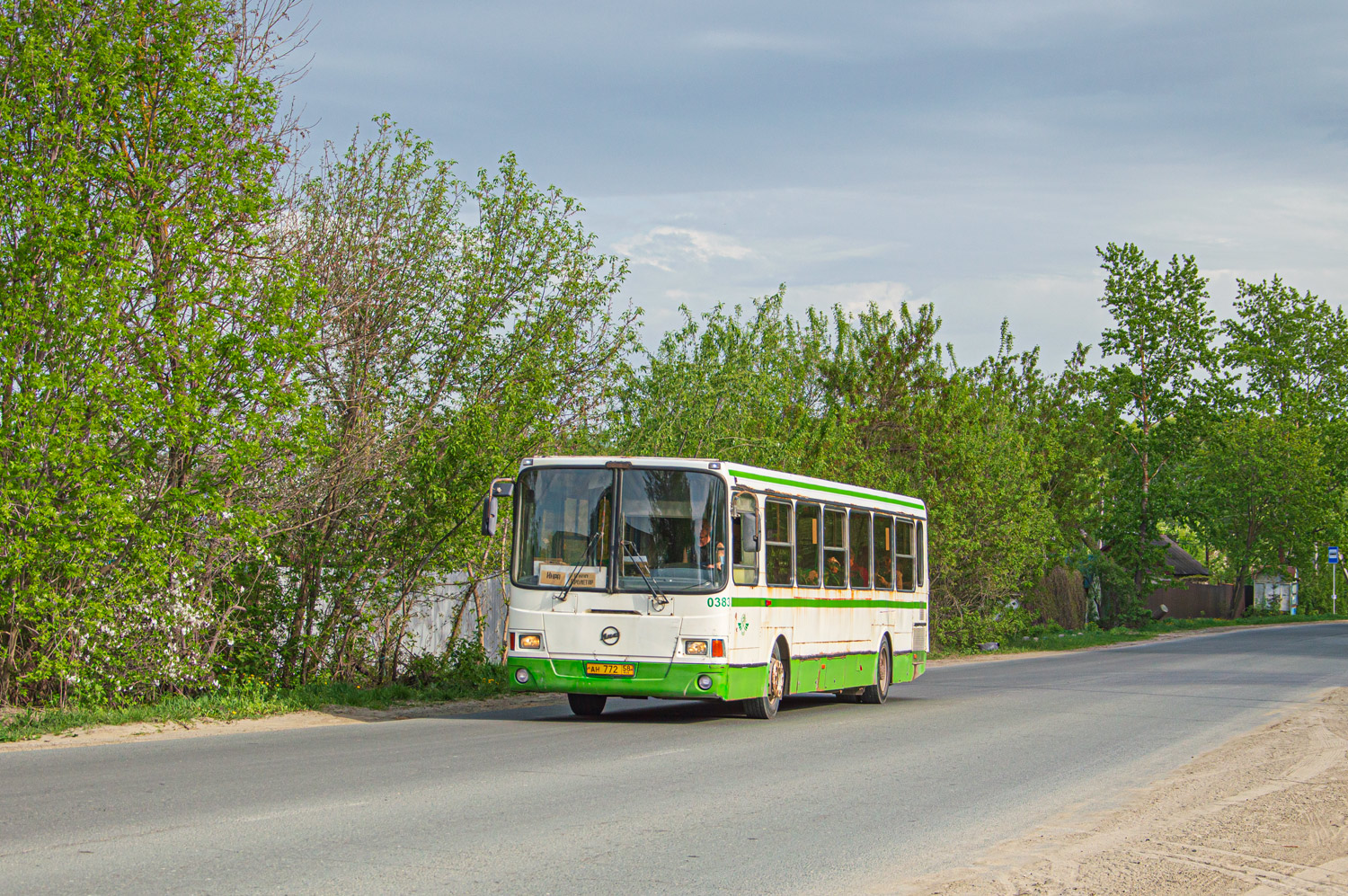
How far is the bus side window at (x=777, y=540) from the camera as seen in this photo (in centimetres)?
1623

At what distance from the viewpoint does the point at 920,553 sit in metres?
21.9

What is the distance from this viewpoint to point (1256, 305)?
279ft

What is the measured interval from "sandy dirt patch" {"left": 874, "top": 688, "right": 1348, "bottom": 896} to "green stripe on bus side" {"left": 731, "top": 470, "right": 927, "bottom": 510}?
5.82 metres

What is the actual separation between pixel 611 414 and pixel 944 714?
25.6 ft

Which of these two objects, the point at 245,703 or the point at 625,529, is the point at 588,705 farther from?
the point at 245,703

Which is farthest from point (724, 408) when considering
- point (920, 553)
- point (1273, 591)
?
point (1273, 591)

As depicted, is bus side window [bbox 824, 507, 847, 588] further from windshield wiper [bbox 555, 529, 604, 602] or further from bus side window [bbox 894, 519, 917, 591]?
windshield wiper [bbox 555, 529, 604, 602]

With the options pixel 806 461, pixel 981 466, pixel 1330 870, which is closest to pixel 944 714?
pixel 1330 870

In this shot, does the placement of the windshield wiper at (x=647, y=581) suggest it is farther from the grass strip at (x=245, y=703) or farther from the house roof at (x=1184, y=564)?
the house roof at (x=1184, y=564)

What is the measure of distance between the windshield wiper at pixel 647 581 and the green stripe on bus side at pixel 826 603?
79cm

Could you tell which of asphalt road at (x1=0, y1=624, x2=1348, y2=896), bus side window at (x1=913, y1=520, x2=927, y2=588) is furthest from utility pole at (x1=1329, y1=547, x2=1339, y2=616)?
asphalt road at (x1=0, y1=624, x2=1348, y2=896)

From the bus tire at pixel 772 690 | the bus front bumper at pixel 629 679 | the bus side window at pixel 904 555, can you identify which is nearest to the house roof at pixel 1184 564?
the bus side window at pixel 904 555

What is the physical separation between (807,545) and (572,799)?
8.19 meters

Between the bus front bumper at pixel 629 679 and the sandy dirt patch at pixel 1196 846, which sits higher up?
the bus front bumper at pixel 629 679
